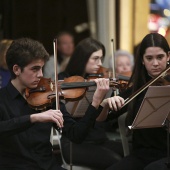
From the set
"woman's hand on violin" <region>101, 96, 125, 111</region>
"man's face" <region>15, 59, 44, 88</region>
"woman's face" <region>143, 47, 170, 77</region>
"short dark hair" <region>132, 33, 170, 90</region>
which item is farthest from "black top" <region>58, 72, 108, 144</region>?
"man's face" <region>15, 59, 44, 88</region>

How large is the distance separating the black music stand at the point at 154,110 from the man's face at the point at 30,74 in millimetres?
590

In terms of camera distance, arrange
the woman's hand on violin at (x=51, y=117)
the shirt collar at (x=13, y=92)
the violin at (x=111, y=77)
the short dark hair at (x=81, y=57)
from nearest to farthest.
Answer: the woman's hand on violin at (x=51, y=117) < the shirt collar at (x=13, y=92) < the violin at (x=111, y=77) < the short dark hair at (x=81, y=57)

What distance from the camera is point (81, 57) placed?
4098mm

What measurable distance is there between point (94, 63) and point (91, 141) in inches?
24.8

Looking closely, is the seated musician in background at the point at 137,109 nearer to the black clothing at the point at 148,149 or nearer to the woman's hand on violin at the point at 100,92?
the black clothing at the point at 148,149

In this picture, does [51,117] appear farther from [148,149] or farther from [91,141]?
[91,141]

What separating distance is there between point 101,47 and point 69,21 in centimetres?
287

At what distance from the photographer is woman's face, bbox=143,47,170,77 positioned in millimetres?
3334

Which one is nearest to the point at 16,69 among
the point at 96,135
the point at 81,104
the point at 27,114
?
the point at 27,114

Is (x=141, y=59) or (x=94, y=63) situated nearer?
(x=141, y=59)

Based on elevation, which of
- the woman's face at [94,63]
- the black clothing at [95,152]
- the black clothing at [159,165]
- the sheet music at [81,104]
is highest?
the woman's face at [94,63]

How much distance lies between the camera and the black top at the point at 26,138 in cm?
293

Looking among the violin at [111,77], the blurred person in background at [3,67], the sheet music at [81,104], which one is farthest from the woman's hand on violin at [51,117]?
the blurred person in background at [3,67]

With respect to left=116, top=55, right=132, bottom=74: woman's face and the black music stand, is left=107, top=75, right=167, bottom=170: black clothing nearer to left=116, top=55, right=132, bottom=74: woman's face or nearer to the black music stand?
the black music stand
